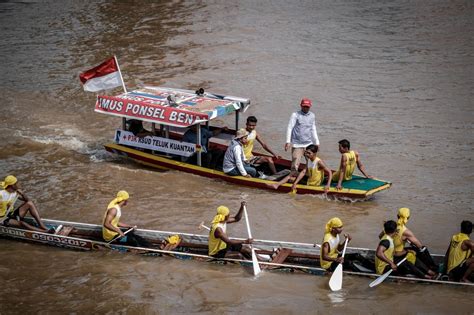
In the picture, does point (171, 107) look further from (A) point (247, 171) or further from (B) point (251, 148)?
(A) point (247, 171)

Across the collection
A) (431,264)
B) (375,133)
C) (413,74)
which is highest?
(413,74)

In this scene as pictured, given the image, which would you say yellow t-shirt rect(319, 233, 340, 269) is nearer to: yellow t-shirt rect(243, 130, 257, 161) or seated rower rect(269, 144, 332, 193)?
seated rower rect(269, 144, 332, 193)

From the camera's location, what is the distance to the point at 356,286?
39.7 ft

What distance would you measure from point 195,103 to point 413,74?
10.4m

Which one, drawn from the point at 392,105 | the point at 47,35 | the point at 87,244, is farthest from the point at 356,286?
the point at 47,35

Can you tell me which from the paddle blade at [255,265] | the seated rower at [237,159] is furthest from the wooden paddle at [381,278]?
the seated rower at [237,159]

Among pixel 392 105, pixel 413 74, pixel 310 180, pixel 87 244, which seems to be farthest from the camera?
pixel 413 74

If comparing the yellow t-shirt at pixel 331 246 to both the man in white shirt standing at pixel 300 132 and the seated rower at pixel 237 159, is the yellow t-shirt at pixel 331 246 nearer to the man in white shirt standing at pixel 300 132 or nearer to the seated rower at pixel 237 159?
the man in white shirt standing at pixel 300 132

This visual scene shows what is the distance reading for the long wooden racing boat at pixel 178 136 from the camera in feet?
52.7

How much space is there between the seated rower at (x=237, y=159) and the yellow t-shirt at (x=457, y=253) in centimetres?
574

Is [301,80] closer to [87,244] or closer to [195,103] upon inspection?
[195,103]

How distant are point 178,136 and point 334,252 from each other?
7136 mm

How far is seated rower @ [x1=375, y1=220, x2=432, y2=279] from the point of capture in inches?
461

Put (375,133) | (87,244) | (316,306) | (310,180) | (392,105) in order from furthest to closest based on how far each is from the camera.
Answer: (392,105)
(375,133)
(310,180)
(87,244)
(316,306)
